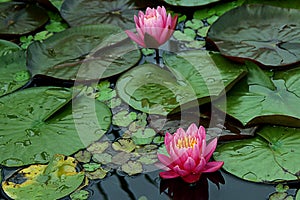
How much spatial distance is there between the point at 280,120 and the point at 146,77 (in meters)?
0.56


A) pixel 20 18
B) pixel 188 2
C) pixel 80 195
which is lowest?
pixel 80 195

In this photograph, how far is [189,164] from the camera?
5.28 feet

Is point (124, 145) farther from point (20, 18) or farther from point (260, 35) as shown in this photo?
point (20, 18)

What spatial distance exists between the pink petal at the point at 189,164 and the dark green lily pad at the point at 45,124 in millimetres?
388

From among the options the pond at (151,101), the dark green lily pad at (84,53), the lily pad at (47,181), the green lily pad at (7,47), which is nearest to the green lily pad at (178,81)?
the pond at (151,101)

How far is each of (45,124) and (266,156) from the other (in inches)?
31.1

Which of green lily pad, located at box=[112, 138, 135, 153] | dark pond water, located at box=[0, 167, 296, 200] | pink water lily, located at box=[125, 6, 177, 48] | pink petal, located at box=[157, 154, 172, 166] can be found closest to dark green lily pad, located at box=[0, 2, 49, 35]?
pink water lily, located at box=[125, 6, 177, 48]

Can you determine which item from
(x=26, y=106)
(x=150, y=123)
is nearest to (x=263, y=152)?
(x=150, y=123)

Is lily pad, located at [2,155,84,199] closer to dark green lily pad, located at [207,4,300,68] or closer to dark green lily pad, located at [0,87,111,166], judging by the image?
dark green lily pad, located at [0,87,111,166]

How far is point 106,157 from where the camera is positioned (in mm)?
1807

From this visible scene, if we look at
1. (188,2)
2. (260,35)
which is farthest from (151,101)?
(188,2)

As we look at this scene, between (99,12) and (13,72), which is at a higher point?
(99,12)

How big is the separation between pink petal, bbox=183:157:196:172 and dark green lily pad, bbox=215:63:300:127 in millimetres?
291

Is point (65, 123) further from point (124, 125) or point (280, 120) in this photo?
point (280, 120)
